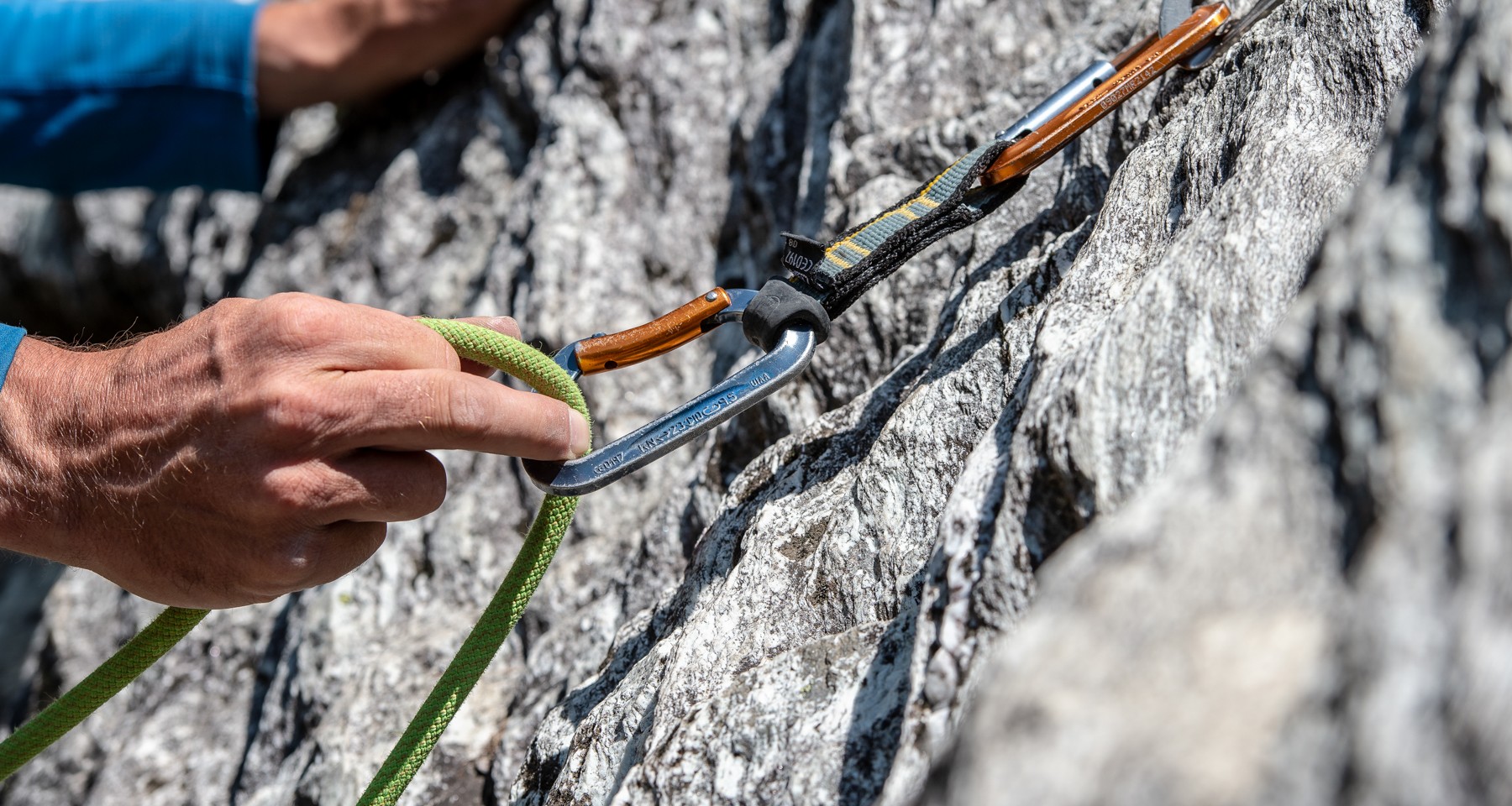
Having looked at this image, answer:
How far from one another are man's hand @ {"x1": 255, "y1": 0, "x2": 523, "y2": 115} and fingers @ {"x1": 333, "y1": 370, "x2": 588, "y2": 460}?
2.68 meters

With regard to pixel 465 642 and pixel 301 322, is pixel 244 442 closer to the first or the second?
pixel 301 322

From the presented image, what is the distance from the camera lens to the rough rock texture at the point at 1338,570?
773 millimetres

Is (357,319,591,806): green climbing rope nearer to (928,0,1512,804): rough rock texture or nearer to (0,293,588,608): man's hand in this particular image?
(0,293,588,608): man's hand

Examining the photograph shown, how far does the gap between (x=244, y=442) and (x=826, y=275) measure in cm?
109

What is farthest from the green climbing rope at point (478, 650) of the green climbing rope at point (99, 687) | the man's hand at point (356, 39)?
the man's hand at point (356, 39)

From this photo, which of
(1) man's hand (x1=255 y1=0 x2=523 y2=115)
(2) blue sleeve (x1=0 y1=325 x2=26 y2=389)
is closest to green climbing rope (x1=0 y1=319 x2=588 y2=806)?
(2) blue sleeve (x1=0 y1=325 x2=26 y2=389)

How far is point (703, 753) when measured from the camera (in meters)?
1.57

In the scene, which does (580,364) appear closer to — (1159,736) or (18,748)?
(1159,736)

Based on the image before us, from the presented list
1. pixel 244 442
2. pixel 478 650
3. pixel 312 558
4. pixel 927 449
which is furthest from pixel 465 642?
pixel 927 449

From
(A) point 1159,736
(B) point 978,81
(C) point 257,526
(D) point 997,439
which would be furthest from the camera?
(B) point 978,81

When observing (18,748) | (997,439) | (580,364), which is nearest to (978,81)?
(580,364)

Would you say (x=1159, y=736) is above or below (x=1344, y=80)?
below

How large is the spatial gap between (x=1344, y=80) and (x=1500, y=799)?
4.84 feet

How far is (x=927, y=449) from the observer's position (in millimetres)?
1882
